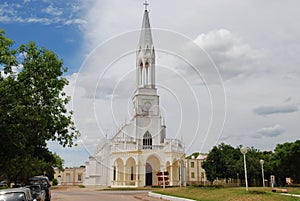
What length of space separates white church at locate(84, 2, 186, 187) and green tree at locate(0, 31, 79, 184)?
85.3 feet

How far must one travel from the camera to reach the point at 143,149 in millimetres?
51812

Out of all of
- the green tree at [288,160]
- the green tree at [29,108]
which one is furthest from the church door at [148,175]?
the green tree at [29,108]

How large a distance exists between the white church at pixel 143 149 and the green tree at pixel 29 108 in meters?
26.0

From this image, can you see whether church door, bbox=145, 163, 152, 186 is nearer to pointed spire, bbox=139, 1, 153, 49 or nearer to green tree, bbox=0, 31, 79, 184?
pointed spire, bbox=139, 1, 153, 49

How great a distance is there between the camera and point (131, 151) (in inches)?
2000

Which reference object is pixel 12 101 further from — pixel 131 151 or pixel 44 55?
pixel 131 151

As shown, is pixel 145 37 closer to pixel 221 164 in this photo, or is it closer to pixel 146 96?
pixel 146 96

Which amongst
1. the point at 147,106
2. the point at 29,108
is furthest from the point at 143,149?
the point at 29,108

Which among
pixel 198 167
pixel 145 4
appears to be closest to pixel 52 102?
pixel 145 4

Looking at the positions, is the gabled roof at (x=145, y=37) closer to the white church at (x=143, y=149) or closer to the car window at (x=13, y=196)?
the white church at (x=143, y=149)

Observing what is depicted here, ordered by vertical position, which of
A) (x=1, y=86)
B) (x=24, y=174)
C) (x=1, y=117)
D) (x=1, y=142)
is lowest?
(x=24, y=174)

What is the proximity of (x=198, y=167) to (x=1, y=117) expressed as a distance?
6063cm

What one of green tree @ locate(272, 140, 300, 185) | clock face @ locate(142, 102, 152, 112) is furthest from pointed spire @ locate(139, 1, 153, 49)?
green tree @ locate(272, 140, 300, 185)

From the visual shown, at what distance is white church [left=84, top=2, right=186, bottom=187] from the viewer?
5112 centimetres
